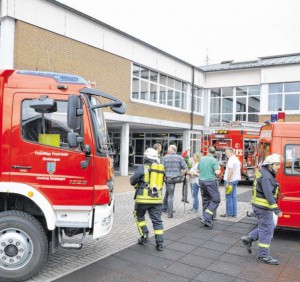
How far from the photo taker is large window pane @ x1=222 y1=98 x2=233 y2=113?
26188 millimetres

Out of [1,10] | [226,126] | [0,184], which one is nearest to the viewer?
[0,184]

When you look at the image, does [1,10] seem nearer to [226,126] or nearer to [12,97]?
[12,97]

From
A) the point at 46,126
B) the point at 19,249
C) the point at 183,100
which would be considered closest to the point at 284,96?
the point at 183,100

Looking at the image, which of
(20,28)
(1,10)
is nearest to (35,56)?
(20,28)

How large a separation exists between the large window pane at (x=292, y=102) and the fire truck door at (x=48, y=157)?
70.0 ft

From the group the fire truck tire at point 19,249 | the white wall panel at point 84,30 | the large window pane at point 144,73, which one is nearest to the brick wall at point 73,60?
the white wall panel at point 84,30

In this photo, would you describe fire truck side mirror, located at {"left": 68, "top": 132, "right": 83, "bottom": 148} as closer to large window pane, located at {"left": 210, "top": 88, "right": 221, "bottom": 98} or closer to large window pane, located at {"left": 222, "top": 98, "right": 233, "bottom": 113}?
large window pane, located at {"left": 222, "top": 98, "right": 233, "bottom": 113}

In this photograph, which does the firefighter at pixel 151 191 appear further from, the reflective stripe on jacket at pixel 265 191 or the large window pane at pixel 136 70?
the large window pane at pixel 136 70

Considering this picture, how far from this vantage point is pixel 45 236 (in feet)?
A: 14.7

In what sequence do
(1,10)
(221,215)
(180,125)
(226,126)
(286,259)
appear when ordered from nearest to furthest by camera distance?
(286,259), (221,215), (1,10), (226,126), (180,125)

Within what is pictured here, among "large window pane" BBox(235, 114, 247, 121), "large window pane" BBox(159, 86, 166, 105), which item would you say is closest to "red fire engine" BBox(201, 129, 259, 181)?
"large window pane" BBox(159, 86, 166, 105)

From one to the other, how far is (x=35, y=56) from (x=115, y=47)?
16.3 feet

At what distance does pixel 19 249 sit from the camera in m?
4.37

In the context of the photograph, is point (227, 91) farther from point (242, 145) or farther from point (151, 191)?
point (151, 191)
